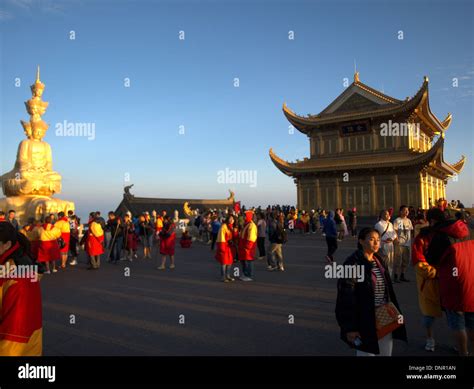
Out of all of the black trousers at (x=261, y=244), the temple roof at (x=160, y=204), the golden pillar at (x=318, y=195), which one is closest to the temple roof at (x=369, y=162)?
the golden pillar at (x=318, y=195)

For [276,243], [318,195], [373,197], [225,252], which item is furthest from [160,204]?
[225,252]

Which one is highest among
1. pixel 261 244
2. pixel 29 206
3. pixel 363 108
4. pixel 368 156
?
pixel 363 108

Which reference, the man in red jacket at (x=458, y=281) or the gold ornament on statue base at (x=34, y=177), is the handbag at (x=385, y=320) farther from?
the gold ornament on statue base at (x=34, y=177)

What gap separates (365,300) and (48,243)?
9.36m

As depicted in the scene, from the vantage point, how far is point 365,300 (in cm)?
297

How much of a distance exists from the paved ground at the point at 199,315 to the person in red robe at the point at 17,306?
1.86m

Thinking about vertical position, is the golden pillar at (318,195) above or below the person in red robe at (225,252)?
above

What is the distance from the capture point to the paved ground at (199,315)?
4336 mm

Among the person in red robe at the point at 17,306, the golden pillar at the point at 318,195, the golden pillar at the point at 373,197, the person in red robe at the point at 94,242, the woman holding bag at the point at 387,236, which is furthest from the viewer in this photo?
the golden pillar at the point at 318,195

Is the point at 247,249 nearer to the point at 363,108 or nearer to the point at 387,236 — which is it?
the point at 387,236

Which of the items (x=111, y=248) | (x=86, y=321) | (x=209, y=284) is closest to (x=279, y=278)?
(x=209, y=284)

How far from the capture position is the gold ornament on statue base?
16.5 metres

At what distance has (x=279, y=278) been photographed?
876 centimetres
